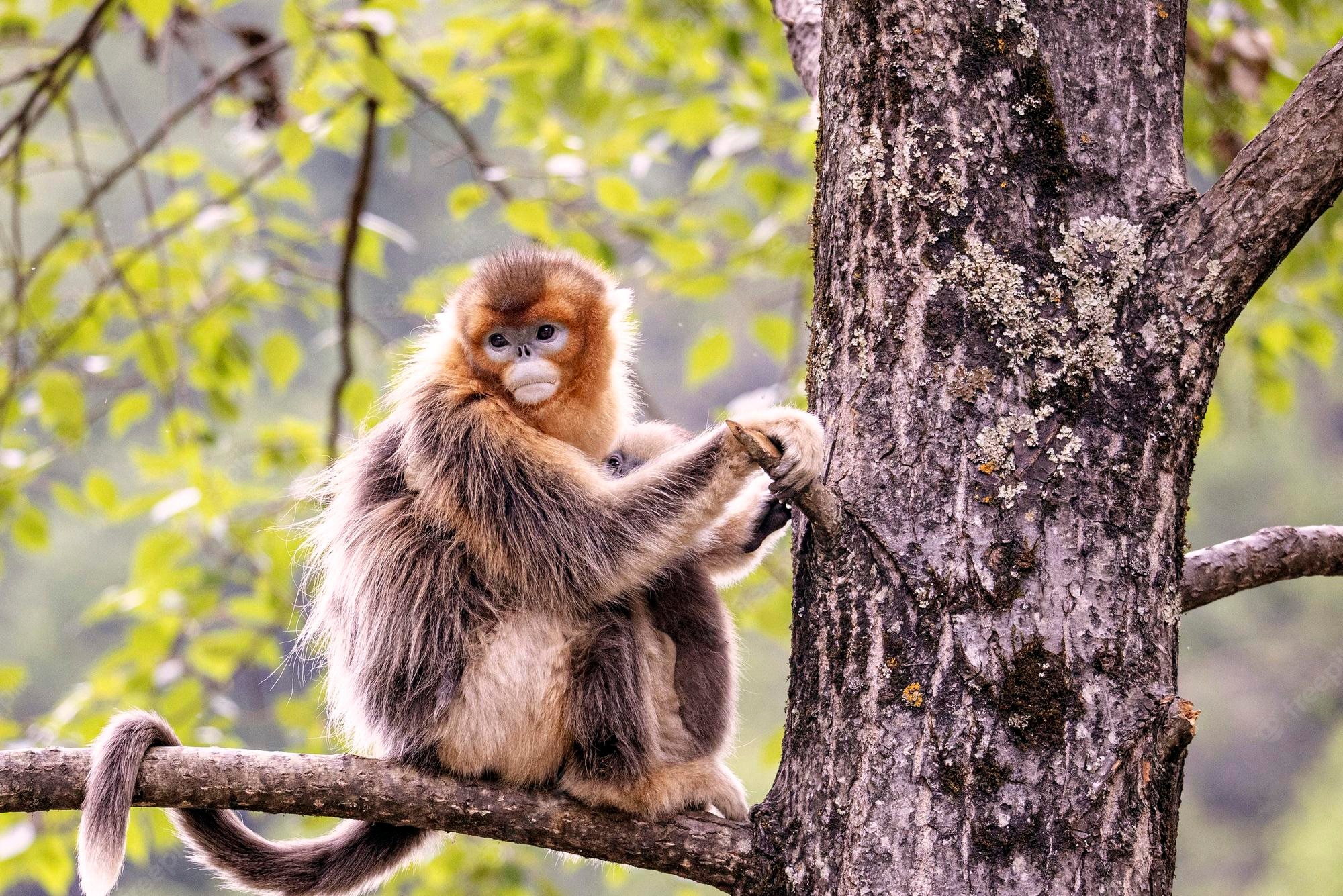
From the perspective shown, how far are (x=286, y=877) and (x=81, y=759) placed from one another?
0.56 m

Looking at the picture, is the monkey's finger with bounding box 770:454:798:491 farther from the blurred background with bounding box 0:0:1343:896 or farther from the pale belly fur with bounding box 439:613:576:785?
the blurred background with bounding box 0:0:1343:896

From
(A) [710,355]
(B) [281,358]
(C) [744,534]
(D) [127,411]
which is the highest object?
(A) [710,355]

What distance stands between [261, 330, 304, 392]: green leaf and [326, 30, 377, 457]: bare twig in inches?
6.2

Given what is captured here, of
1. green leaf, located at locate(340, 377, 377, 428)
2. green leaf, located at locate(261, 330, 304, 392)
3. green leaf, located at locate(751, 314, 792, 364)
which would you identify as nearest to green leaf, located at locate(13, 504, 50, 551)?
green leaf, located at locate(261, 330, 304, 392)

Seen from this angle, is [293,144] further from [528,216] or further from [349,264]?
[528,216]

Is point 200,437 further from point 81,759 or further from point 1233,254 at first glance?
point 1233,254

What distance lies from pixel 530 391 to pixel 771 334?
186 cm

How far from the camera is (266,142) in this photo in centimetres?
410

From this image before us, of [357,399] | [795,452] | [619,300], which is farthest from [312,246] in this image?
[795,452]

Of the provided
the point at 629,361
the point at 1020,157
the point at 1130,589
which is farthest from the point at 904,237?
the point at 629,361

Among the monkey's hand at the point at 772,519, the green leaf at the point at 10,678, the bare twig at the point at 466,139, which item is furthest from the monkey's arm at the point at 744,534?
the green leaf at the point at 10,678

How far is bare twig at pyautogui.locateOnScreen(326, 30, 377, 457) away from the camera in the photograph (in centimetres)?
381

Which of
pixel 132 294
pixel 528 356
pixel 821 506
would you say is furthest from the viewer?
pixel 132 294

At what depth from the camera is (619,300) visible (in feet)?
9.20
